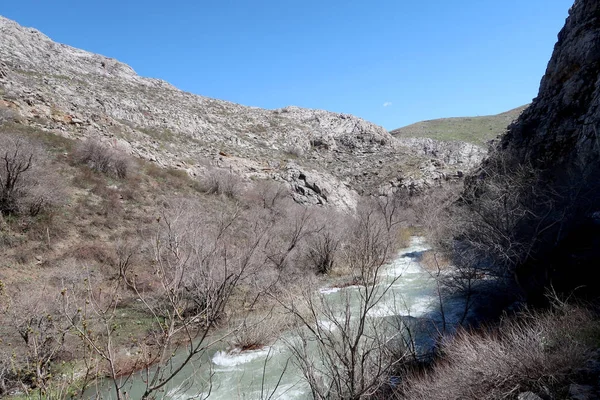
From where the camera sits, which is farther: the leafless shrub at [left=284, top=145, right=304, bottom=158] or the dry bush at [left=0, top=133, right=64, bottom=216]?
the leafless shrub at [left=284, top=145, right=304, bottom=158]

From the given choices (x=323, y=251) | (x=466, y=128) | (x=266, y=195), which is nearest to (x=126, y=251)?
(x=323, y=251)

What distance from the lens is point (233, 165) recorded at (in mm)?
36469

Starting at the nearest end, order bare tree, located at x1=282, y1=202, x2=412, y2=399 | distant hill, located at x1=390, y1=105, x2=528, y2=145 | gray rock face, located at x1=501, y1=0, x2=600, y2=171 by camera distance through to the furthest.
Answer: bare tree, located at x1=282, y1=202, x2=412, y2=399 < gray rock face, located at x1=501, y1=0, x2=600, y2=171 < distant hill, located at x1=390, y1=105, x2=528, y2=145

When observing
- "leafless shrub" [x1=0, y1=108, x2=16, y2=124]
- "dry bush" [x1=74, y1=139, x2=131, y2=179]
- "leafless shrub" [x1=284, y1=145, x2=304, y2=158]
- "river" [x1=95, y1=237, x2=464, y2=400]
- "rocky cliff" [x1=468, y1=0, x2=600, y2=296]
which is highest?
"leafless shrub" [x1=0, y1=108, x2=16, y2=124]

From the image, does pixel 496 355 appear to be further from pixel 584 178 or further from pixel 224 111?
pixel 224 111

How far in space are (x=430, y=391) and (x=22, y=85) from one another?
1406 inches

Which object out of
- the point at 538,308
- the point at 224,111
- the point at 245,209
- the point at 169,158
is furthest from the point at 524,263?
the point at 224,111

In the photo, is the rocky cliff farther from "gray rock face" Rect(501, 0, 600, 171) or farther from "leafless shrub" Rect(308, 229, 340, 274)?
"leafless shrub" Rect(308, 229, 340, 274)

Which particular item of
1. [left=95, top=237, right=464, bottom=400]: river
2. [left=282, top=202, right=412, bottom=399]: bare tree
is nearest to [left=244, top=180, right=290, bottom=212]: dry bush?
[left=95, top=237, right=464, bottom=400]: river

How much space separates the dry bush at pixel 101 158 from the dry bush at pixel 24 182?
16.4 feet

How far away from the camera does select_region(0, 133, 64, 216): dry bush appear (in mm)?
15977

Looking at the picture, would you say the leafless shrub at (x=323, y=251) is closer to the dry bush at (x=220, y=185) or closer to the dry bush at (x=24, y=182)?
the dry bush at (x=220, y=185)

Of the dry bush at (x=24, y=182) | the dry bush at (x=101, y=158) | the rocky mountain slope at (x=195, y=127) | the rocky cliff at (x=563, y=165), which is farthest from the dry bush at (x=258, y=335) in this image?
the rocky mountain slope at (x=195, y=127)

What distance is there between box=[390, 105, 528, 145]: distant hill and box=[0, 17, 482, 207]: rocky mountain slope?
12.1 m
